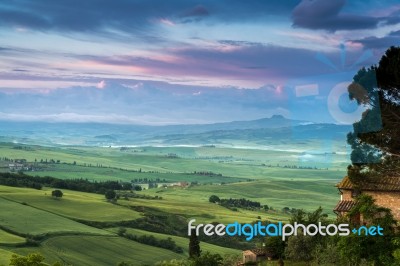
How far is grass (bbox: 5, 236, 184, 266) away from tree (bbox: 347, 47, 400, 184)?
3960 centimetres

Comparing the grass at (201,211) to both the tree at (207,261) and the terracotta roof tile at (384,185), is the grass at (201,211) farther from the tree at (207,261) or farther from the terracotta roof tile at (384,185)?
the terracotta roof tile at (384,185)

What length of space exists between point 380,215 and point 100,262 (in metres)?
40.3

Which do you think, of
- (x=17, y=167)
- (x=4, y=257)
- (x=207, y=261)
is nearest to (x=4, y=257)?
(x=4, y=257)

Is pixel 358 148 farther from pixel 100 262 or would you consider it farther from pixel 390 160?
pixel 100 262

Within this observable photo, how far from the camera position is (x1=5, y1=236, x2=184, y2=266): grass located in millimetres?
59562

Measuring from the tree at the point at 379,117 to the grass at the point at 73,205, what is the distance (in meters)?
57.8

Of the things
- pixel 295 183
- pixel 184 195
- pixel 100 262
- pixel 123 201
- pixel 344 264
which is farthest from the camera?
pixel 295 183

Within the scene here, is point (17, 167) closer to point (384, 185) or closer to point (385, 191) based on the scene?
point (385, 191)

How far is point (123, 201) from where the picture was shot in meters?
93.7

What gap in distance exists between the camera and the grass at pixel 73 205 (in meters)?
79.1

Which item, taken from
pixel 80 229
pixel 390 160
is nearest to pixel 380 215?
pixel 390 160

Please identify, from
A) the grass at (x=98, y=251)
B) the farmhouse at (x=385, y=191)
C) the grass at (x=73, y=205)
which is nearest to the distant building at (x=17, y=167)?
the grass at (x=73, y=205)

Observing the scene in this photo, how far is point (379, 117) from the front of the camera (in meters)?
22.5

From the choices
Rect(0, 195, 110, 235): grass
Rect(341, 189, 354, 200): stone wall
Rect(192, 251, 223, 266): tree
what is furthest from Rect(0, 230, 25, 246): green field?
Rect(341, 189, 354, 200): stone wall
